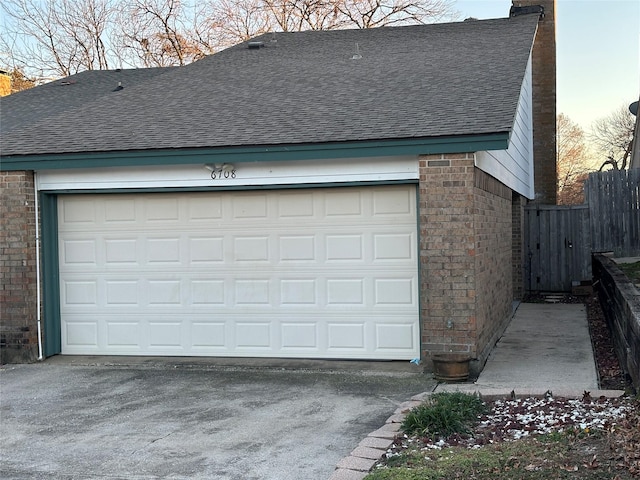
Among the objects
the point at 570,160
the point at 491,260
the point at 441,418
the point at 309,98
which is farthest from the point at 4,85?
the point at 570,160

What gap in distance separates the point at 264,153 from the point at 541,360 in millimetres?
4147

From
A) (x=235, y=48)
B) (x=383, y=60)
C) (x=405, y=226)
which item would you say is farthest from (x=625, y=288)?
(x=235, y=48)

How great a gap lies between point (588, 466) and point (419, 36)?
11.1m

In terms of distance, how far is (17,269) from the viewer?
10258 mm

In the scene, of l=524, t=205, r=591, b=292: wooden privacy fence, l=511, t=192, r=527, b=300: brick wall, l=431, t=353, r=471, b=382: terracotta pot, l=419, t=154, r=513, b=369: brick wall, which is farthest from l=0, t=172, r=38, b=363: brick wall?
l=524, t=205, r=591, b=292: wooden privacy fence

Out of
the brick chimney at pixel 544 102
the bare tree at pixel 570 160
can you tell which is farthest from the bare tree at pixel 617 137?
the brick chimney at pixel 544 102

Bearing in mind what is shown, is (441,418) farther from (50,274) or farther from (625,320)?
(50,274)

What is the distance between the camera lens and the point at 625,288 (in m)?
10.1

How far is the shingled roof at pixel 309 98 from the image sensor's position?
9344 millimetres

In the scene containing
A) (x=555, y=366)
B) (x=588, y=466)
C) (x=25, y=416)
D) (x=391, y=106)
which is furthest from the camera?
(x=391, y=106)

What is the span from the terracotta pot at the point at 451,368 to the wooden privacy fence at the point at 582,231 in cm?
834

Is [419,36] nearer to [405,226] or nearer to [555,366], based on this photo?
[405,226]

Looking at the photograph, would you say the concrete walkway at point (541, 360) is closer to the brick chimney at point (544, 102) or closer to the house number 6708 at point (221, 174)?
the house number 6708 at point (221, 174)

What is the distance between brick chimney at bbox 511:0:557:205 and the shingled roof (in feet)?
12.2
